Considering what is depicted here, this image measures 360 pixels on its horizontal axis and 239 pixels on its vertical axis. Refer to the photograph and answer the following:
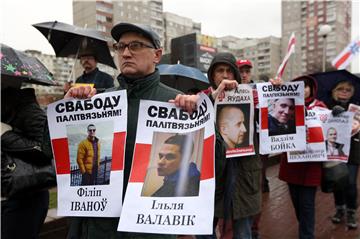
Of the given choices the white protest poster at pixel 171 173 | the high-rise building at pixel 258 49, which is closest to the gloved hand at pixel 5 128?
the white protest poster at pixel 171 173

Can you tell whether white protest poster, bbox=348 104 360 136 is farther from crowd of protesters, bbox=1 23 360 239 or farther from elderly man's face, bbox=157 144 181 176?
elderly man's face, bbox=157 144 181 176

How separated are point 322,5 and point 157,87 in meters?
73.0

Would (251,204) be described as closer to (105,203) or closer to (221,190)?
(221,190)

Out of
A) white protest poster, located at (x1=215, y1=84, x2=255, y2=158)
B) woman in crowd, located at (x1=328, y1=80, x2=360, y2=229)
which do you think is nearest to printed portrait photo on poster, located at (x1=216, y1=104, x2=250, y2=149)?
white protest poster, located at (x1=215, y1=84, x2=255, y2=158)

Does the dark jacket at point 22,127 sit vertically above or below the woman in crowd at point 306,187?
above

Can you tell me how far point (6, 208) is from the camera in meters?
2.61

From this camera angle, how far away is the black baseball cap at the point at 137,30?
186 cm

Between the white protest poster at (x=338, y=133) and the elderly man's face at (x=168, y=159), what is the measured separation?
2.80 metres

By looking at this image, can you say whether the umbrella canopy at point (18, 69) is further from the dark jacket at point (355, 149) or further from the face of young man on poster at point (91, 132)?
the dark jacket at point (355, 149)

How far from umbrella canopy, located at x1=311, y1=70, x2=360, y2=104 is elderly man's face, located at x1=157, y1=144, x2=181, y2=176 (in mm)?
3062

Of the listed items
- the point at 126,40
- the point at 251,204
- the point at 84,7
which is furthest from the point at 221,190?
the point at 84,7

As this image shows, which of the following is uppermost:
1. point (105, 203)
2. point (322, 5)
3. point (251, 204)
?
point (322, 5)

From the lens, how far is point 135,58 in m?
1.90

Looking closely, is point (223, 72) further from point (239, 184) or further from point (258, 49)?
point (258, 49)
